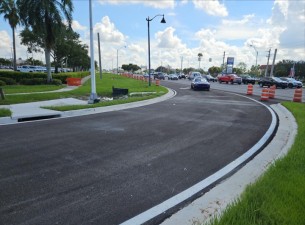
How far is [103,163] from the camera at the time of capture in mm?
5992

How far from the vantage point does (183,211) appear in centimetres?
405

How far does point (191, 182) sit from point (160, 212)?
1.25 m

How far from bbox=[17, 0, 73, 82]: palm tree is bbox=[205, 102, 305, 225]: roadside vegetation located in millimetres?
29309

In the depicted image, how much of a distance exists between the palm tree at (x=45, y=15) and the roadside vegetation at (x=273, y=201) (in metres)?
29.3

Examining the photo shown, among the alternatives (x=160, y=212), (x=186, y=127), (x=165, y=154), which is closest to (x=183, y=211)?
(x=160, y=212)

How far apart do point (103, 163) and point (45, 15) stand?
28.0m

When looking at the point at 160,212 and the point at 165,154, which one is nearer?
the point at 160,212

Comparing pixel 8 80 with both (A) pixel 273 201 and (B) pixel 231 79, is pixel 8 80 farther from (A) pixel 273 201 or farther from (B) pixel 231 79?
(B) pixel 231 79

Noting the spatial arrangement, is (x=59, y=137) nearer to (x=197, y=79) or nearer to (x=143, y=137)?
(x=143, y=137)

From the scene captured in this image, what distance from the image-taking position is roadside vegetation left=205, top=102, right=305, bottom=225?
343cm

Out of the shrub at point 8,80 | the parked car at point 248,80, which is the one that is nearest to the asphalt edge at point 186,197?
the shrub at point 8,80

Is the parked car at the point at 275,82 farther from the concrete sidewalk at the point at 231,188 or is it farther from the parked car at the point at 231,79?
the concrete sidewalk at the point at 231,188

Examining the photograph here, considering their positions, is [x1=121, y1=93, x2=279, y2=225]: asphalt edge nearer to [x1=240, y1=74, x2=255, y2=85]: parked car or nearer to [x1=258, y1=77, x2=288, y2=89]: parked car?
[x1=258, y1=77, x2=288, y2=89]: parked car

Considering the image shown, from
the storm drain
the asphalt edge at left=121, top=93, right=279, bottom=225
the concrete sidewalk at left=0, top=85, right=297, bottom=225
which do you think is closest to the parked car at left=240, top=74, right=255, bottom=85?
the concrete sidewalk at left=0, top=85, right=297, bottom=225
